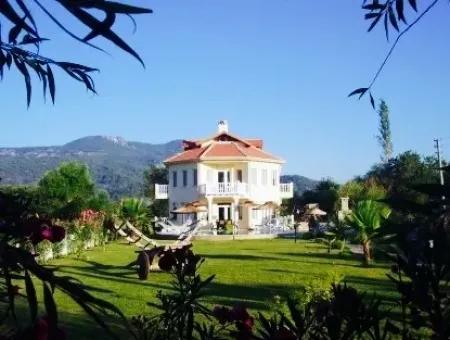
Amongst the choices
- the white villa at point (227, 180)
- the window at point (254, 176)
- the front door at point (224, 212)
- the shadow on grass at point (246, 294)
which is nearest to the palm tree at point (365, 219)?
the shadow on grass at point (246, 294)

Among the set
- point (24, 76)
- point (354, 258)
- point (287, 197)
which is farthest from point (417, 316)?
point (287, 197)

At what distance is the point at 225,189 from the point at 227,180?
175cm

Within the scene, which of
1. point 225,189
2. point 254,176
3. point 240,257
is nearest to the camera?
point 240,257

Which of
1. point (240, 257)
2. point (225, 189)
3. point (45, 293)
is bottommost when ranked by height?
point (240, 257)

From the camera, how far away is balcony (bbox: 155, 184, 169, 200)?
157ft

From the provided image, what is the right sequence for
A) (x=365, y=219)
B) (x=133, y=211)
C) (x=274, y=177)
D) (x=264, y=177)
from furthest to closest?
(x=274, y=177) → (x=264, y=177) → (x=133, y=211) → (x=365, y=219)

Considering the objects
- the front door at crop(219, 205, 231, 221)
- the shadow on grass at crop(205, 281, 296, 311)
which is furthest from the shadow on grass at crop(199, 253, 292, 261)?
the front door at crop(219, 205, 231, 221)

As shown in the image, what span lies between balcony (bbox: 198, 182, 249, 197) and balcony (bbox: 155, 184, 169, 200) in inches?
244

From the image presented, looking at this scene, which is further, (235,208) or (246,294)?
(235,208)

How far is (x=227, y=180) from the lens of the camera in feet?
144

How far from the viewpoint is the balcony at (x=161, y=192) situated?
47.8 metres

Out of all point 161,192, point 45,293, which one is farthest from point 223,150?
point 45,293

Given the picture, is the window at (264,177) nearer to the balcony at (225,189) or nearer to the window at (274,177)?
the window at (274,177)

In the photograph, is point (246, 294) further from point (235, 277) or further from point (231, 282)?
point (235, 277)
